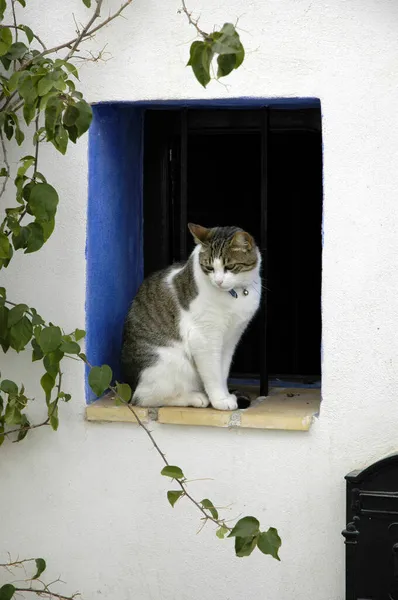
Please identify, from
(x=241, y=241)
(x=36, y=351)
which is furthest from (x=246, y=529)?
(x=241, y=241)

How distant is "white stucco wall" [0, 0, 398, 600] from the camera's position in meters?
2.51

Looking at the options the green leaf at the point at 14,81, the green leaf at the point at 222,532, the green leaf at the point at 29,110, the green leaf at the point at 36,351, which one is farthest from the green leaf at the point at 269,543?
the green leaf at the point at 14,81

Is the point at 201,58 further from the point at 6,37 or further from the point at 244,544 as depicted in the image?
the point at 244,544

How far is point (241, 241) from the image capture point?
2674mm

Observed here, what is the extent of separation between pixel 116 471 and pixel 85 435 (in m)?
0.14

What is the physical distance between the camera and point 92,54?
2.65 m

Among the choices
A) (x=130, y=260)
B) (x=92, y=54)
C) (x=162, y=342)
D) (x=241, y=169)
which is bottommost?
(x=162, y=342)

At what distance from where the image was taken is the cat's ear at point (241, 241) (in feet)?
8.75

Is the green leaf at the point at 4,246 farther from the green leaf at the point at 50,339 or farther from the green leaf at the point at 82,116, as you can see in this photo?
the green leaf at the point at 82,116

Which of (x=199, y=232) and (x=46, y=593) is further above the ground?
(x=199, y=232)

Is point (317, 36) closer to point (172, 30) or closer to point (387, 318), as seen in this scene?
point (172, 30)

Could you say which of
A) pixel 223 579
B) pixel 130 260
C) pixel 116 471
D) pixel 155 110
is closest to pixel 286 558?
pixel 223 579

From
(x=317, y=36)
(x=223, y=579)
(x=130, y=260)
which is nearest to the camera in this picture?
(x=317, y=36)

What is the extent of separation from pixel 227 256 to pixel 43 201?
0.59 meters
